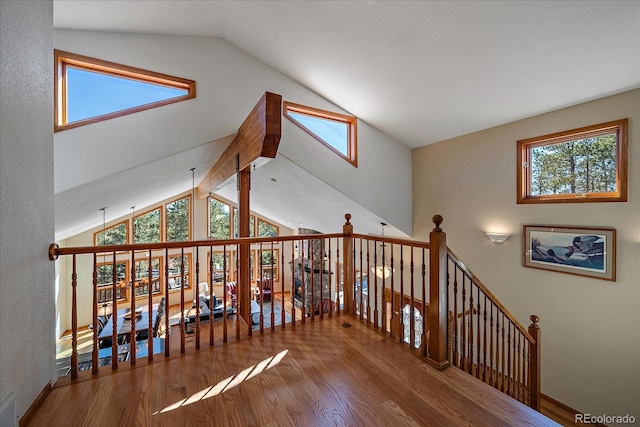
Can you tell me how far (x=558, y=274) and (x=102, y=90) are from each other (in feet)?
17.4

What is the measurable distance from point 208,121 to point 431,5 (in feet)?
8.33

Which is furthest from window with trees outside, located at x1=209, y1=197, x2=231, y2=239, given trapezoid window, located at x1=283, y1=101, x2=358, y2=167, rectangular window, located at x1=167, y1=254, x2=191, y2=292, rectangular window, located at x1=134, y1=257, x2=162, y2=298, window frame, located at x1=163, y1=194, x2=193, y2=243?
trapezoid window, located at x1=283, y1=101, x2=358, y2=167

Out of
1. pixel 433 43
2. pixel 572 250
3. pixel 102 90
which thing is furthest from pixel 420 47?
pixel 102 90

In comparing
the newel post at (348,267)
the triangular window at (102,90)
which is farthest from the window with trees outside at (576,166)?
the triangular window at (102,90)

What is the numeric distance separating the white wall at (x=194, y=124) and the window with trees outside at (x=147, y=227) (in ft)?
20.8

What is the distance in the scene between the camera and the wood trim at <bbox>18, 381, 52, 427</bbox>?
1.32 metres

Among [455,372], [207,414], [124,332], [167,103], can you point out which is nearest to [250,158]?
[167,103]

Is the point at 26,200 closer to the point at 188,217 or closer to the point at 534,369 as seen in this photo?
the point at 534,369

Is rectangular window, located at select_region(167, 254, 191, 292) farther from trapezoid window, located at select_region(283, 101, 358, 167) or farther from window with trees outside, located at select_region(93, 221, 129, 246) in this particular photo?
trapezoid window, located at select_region(283, 101, 358, 167)

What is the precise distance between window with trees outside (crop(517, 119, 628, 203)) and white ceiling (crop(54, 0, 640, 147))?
370 mm

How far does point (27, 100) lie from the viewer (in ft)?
4.47

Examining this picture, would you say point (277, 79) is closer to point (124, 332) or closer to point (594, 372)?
point (594, 372)

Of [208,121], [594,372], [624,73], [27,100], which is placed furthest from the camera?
[208,121]

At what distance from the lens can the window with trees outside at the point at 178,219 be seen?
853 cm
